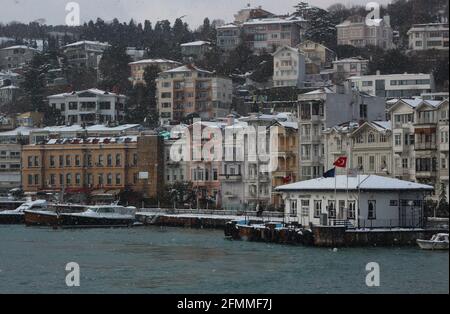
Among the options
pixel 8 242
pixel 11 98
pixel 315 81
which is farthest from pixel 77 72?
pixel 8 242

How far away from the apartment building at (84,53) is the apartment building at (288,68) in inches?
1116

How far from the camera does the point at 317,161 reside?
48.3m

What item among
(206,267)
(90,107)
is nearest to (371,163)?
(206,267)

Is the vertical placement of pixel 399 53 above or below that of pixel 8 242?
above

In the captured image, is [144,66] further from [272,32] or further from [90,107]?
[90,107]

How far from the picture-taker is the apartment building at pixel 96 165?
58219mm

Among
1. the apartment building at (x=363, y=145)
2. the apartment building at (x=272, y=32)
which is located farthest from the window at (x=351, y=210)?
the apartment building at (x=272, y=32)

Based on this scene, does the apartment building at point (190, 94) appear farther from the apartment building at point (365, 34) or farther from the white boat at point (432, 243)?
the white boat at point (432, 243)

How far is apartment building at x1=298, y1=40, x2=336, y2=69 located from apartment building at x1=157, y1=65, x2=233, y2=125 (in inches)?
468

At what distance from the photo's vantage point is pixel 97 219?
4991 centimetres

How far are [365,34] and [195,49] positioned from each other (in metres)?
16.2

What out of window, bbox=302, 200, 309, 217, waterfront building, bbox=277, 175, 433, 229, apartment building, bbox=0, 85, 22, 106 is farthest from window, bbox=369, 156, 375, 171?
apartment building, bbox=0, 85, 22, 106
